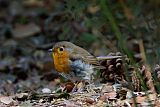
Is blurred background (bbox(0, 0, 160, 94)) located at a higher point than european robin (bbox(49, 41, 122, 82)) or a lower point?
higher

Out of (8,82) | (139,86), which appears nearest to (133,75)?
(139,86)

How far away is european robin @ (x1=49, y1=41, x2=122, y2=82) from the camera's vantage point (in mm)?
5250

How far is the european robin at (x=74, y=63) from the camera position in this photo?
5.25m

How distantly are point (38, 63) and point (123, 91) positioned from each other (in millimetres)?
3562

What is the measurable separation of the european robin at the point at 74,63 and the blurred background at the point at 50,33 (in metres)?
0.51

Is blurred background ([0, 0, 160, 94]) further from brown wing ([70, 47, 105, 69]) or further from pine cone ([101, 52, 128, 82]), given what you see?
brown wing ([70, 47, 105, 69])

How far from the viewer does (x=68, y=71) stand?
529 centimetres

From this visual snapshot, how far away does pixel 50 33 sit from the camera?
364 inches

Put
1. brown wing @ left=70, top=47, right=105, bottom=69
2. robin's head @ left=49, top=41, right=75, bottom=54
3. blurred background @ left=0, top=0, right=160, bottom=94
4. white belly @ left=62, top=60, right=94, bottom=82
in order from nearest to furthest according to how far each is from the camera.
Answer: white belly @ left=62, top=60, right=94, bottom=82
brown wing @ left=70, top=47, right=105, bottom=69
robin's head @ left=49, top=41, right=75, bottom=54
blurred background @ left=0, top=0, right=160, bottom=94

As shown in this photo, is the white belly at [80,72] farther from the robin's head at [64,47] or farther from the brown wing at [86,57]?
the robin's head at [64,47]

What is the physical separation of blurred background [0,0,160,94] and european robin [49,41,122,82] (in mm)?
512

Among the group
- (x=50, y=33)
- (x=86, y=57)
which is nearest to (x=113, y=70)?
(x=86, y=57)

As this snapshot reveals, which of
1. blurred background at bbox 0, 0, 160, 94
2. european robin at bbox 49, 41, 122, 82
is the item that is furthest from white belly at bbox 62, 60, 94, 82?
blurred background at bbox 0, 0, 160, 94

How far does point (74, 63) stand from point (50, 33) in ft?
13.0
